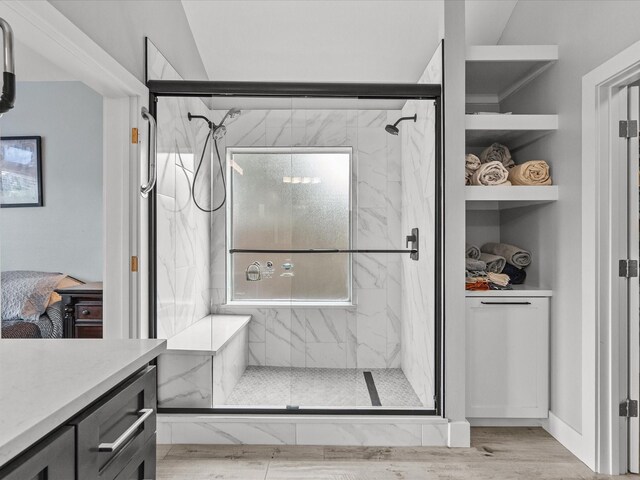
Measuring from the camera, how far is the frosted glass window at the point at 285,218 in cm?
267

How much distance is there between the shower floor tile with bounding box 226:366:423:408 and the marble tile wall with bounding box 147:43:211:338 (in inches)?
21.3

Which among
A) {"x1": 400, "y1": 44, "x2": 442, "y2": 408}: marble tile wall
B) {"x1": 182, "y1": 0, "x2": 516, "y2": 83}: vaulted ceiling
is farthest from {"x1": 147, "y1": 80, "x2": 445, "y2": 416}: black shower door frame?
{"x1": 182, "y1": 0, "x2": 516, "y2": 83}: vaulted ceiling

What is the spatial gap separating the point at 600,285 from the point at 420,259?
953mm

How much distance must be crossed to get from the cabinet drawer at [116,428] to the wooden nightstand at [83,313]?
2.07 meters

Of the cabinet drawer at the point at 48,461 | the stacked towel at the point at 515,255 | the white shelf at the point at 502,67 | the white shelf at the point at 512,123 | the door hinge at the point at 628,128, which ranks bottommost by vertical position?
the cabinet drawer at the point at 48,461

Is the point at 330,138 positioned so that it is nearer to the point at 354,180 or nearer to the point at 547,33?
the point at 354,180

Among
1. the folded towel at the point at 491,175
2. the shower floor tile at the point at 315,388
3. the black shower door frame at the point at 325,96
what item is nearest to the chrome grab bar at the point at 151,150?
the black shower door frame at the point at 325,96

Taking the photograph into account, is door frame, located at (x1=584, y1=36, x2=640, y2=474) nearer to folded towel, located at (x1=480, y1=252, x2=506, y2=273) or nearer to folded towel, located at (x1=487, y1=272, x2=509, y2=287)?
folded towel, located at (x1=487, y1=272, x2=509, y2=287)

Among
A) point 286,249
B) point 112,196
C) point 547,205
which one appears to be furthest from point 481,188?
point 112,196

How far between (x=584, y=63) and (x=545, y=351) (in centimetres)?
171

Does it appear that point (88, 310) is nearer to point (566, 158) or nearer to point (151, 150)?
point (151, 150)

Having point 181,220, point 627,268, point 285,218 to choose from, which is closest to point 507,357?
point 627,268

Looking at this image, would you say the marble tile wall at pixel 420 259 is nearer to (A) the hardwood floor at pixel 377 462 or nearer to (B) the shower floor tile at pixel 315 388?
(B) the shower floor tile at pixel 315 388

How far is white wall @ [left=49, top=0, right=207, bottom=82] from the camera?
6.52 feet
